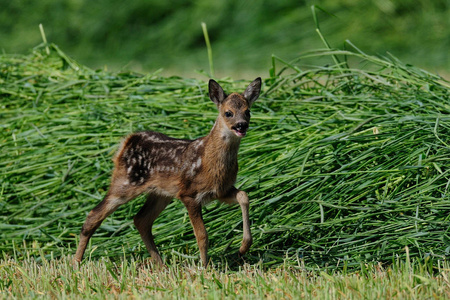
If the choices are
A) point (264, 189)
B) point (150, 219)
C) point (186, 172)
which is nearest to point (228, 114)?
point (186, 172)

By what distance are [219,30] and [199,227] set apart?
9.84 meters

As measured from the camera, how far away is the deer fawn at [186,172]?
5.80 m

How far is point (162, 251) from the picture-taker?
Answer: 655 cm

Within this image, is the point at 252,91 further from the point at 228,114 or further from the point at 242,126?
the point at 242,126

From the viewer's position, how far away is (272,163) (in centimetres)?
666

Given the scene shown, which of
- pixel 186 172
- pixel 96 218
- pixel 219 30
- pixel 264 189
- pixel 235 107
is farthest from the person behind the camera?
pixel 219 30

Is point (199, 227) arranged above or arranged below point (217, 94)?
below

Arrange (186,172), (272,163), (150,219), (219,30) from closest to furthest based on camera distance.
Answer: (186,172), (150,219), (272,163), (219,30)

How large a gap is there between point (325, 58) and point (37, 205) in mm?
8007

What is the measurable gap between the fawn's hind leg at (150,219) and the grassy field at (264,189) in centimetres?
14

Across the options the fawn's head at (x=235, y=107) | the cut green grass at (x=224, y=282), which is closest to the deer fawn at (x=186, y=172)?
the fawn's head at (x=235, y=107)

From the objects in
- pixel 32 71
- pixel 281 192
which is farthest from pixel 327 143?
pixel 32 71

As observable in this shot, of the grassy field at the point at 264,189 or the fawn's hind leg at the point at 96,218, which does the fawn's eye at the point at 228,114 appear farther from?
the fawn's hind leg at the point at 96,218

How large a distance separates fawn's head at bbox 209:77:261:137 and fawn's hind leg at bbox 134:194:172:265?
3.00 feet
